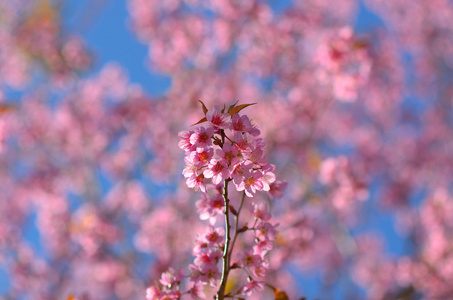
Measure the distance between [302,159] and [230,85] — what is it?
222 cm

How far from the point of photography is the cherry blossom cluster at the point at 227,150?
160 centimetres

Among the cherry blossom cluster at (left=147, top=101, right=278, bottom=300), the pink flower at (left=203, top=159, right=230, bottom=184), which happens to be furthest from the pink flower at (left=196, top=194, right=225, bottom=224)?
the pink flower at (left=203, top=159, right=230, bottom=184)

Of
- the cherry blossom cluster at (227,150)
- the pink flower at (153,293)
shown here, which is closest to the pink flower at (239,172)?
the cherry blossom cluster at (227,150)

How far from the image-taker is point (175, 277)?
191cm

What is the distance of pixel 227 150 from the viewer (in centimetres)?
160

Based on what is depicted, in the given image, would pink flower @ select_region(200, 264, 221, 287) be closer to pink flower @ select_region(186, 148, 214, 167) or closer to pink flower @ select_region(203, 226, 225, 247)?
pink flower @ select_region(203, 226, 225, 247)

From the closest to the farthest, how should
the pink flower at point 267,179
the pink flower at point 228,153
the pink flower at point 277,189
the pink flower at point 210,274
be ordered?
the pink flower at point 228,153, the pink flower at point 267,179, the pink flower at point 210,274, the pink flower at point 277,189

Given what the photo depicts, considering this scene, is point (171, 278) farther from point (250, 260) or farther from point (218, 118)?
point (218, 118)

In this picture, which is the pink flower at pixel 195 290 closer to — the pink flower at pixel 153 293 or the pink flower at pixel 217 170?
the pink flower at pixel 153 293

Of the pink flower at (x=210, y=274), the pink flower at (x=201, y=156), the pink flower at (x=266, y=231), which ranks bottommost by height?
the pink flower at (x=210, y=274)

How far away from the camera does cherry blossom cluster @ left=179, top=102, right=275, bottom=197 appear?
62.9 inches

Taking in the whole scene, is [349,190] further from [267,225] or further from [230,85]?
[230,85]

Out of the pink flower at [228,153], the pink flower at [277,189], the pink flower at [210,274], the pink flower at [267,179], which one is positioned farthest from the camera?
the pink flower at [277,189]

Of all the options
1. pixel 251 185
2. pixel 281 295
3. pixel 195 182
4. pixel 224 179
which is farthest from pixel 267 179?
pixel 281 295
